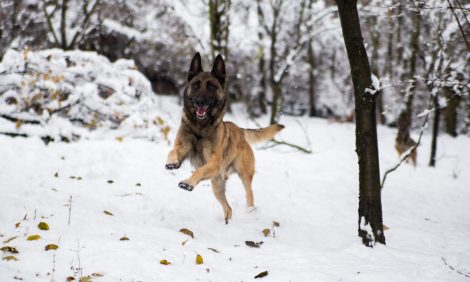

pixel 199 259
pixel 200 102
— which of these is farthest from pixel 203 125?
pixel 199 259

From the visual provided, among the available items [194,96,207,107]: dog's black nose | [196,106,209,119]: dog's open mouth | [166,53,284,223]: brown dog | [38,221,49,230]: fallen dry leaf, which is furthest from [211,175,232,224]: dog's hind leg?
[38,221,49,230]: fallen dry leaf

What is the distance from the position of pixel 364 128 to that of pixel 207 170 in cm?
186

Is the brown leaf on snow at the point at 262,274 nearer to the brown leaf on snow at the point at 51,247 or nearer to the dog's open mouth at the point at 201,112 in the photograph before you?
the brown leaf on snow at the point at 51,247

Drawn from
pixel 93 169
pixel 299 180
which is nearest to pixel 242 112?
pixel 299 180

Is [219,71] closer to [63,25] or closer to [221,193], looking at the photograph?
[221,193]

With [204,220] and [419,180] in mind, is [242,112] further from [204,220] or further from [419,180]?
[204,220]

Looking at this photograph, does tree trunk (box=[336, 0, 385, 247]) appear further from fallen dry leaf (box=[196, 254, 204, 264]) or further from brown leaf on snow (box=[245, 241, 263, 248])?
fallen dry leaf (box=[196, 254, 204, 264])

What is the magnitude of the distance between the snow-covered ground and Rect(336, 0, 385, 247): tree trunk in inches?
11.6

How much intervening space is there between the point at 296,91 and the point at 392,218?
793 inches

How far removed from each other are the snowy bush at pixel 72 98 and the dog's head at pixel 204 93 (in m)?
4.64

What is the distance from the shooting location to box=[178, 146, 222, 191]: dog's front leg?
14.2 feet

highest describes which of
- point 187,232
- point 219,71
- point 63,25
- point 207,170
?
point 63,25

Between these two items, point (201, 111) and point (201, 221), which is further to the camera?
point (201, 221)

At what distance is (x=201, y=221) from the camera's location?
5.44m
